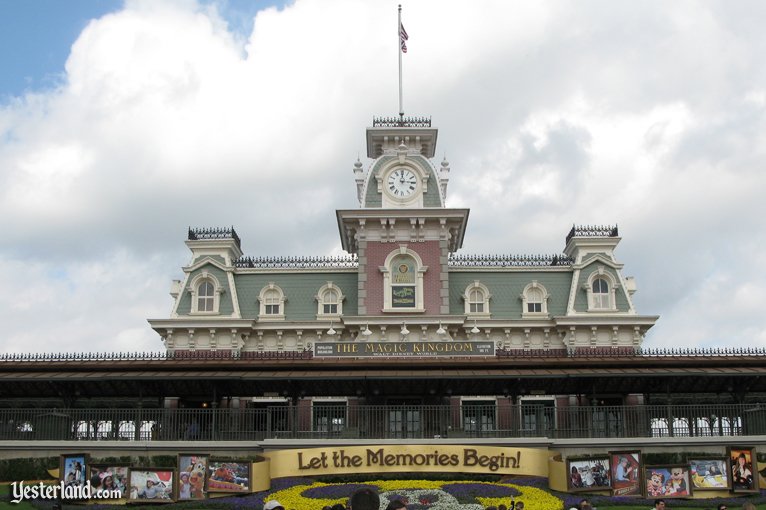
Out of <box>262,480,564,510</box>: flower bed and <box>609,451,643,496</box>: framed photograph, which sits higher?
<box>609,451,643,496</box>: framed photograph

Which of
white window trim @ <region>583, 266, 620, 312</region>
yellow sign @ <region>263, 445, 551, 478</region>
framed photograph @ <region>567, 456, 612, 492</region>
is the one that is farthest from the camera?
white window trim @ <region>583, 266, 620, 312</region>

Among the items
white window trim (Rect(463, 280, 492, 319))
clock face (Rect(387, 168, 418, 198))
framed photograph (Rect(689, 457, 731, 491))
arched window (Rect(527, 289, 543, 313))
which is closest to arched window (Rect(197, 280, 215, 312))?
clock face (Rect(387, 168, 418, 198))

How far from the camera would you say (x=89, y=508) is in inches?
1072

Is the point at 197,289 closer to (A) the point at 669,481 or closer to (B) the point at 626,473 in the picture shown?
(B) the point at 626,473

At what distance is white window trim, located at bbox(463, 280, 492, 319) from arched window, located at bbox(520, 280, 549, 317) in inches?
76.9

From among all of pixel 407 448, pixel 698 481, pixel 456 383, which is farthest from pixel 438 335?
pixel 698 481

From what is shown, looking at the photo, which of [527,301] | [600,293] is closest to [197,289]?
[527,301]

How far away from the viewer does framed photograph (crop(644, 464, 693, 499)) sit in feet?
91.7

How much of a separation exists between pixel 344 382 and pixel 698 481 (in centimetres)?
1332

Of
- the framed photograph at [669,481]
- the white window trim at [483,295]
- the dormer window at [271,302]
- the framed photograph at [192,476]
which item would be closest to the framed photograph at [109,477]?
the framed photograph at [192,476]

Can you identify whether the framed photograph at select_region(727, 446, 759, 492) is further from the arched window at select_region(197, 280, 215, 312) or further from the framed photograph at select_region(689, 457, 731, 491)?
the arched window at select_region(197, 280, 215, 312)

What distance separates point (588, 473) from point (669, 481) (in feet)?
8.60

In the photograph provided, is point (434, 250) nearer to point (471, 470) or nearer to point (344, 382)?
point (344, 382)

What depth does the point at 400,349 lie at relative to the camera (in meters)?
37.4
